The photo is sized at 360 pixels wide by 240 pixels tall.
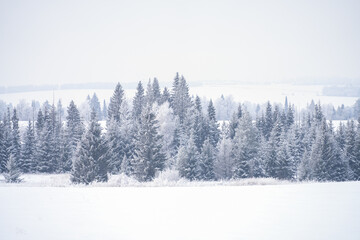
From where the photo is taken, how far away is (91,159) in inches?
1497

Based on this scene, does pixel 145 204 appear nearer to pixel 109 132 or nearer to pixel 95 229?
pixel 95 229

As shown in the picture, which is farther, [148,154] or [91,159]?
[148,154]

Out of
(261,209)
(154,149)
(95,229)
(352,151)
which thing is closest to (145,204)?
(95,229)

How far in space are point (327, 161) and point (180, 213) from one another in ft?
175

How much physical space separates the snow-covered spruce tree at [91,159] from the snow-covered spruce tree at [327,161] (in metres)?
36.1

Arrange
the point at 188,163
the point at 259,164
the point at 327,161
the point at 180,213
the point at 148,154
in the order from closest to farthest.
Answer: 1. the point at 180,213
2. the point at 148,154
3. the point at 188,163
4. the point at 327,161
5. the point at 259,164

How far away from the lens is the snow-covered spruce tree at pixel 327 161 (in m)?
59.0

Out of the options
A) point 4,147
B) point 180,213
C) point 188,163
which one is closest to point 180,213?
point 180,213

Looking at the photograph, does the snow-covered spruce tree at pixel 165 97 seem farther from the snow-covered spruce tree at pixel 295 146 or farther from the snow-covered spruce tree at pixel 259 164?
the snow-covered spruce tree at pixel 295 146

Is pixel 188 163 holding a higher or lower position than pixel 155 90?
lower

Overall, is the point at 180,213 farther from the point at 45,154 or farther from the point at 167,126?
the point at 167,126

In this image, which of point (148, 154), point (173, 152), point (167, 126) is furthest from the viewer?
point (167, 126)

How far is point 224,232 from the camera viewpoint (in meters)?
10.1

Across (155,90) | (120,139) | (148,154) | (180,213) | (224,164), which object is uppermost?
(155,90)
